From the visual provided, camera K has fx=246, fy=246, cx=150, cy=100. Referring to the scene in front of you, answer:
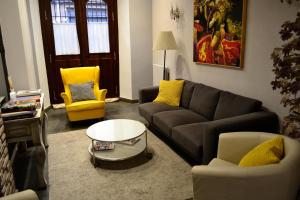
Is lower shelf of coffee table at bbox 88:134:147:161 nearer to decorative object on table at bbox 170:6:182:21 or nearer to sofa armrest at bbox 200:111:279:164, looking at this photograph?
sofa armrest at bbox 200:111:279:164

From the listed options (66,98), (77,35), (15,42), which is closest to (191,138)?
(66,98)

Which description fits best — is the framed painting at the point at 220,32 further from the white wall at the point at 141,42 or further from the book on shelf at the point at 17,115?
the book on shelf at the point at 17,115

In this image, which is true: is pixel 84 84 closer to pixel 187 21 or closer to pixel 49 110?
pixel 49 110

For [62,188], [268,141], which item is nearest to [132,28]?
[62,188]

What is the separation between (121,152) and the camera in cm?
299

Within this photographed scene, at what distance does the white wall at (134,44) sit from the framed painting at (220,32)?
1762mm

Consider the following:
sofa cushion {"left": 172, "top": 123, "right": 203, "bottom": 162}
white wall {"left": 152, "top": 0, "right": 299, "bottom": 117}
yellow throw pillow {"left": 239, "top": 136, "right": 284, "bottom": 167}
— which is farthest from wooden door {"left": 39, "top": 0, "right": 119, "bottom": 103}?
yellow throw pillow {"left": 239, "top": 136, "right": 284, "bottom": 167}

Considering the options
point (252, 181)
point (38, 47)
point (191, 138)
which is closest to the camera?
point (252, 181)

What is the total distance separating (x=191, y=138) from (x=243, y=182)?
42.3 inches

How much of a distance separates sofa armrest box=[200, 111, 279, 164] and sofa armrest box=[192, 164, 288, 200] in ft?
2.32

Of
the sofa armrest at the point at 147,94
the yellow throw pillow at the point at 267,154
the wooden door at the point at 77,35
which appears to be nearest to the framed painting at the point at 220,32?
the sofa armrest at the point at 147,94

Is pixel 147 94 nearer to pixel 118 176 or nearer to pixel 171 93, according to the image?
pixel 171 93

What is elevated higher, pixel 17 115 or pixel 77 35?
→ pixel 77 35

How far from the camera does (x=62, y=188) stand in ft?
8.19
